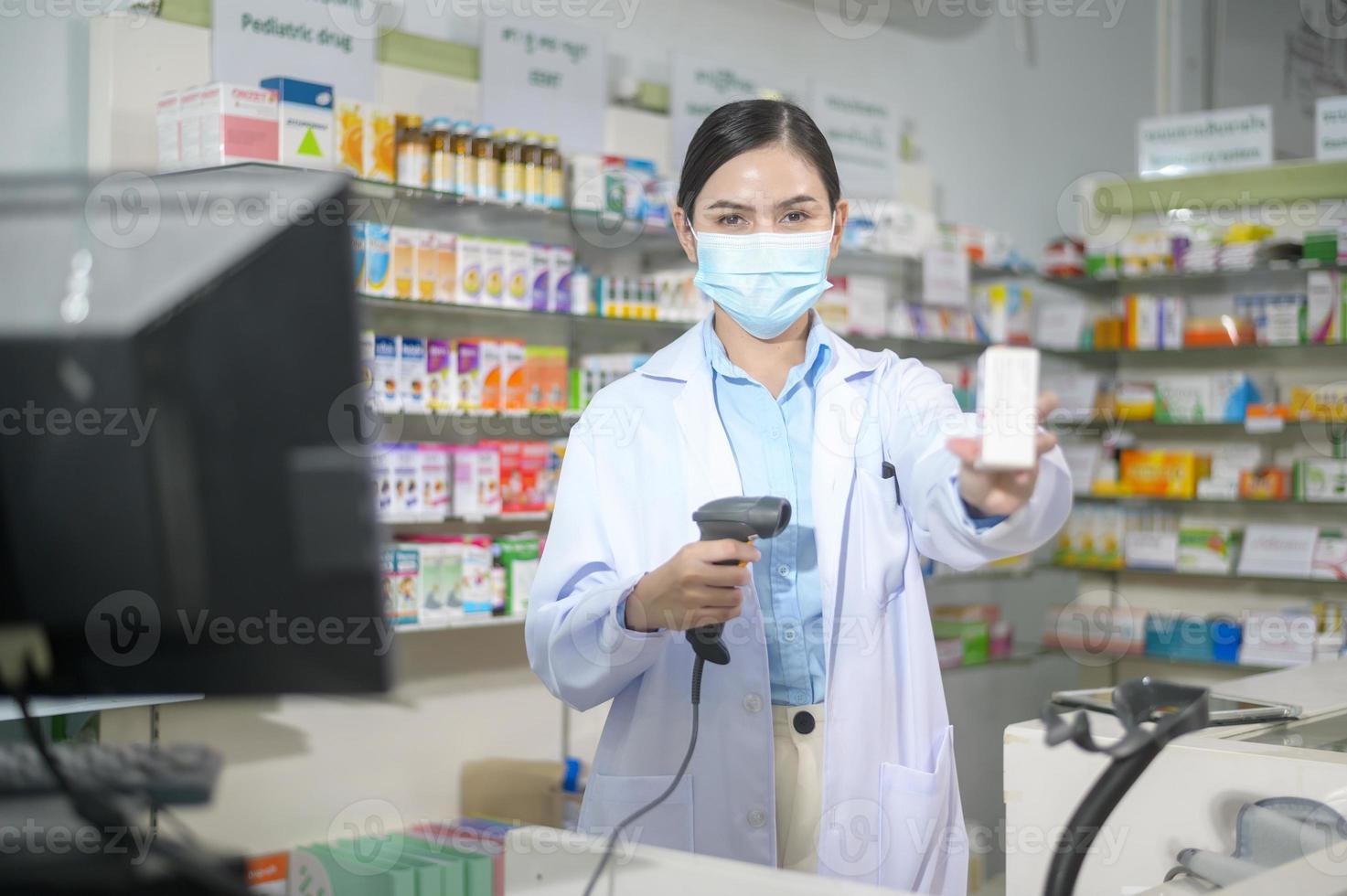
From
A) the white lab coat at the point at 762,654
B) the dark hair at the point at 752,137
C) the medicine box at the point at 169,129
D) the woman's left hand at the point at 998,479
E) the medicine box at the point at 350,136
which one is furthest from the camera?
the medicine box at the point at 350,136

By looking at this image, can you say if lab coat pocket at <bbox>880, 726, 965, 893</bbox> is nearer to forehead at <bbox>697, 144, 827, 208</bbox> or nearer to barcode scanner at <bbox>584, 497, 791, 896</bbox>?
barcode scanner at <bbox>584, 497, 791, 896</bbox>

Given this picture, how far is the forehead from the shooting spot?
1.77 m

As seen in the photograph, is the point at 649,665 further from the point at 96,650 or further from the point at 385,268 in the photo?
the point at 385,268

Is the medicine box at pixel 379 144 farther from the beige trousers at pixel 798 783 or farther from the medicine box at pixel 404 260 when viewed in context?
the beige trousers at pixel 798 783

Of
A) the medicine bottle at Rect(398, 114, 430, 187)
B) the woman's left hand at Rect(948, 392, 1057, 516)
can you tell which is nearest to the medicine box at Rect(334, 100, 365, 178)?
the medicine bottle at Rect(398, 114, 430, 187)

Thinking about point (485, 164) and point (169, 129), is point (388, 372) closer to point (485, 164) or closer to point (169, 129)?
point (485, 164)

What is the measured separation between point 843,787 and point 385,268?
246 centimetres

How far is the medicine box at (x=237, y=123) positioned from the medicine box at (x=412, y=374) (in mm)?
635

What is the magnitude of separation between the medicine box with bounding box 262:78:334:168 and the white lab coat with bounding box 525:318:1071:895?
2.05 metres

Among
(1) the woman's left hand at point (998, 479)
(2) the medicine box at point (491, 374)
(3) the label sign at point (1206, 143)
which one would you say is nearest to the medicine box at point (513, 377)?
(2) the medicine box at point (491, 374)

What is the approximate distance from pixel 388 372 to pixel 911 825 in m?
2.38

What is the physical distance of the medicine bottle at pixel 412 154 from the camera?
3723 millimetres

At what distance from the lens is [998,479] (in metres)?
1.21

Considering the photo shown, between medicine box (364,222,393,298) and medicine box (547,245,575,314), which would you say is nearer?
medicine box (364,222,393,298)
